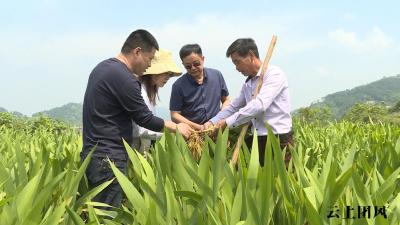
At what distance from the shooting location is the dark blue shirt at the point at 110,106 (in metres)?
1.84

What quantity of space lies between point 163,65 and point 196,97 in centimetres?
54

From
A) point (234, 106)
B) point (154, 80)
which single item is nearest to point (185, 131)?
point (154, 80)

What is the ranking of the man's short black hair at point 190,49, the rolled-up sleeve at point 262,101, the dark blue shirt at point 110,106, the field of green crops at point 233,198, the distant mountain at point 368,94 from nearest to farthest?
1. the field of green crops at point 233,198
2. the dark blue shirt at point 110,106
3. the rolled-up sleeve at point 262,101
4. the man's short black hair at point 190,49
5. the distant mountain at point 368,94

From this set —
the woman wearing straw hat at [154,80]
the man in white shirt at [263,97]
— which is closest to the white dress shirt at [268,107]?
the man in white shirt at [263,97]

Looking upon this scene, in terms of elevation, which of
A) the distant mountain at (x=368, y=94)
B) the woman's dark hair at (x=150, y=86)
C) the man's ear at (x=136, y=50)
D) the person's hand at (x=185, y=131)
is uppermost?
the man's ear at (x=136, y=50)

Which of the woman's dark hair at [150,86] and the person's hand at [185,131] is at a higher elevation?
the woman's dark hair at [150,86]

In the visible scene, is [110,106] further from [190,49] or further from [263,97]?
[190,49]

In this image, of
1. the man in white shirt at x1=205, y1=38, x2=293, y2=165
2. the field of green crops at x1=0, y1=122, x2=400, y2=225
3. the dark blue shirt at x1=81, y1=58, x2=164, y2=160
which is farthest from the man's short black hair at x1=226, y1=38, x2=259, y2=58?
the field of green crops at x1=0, y1=122, x2=400, y2=225

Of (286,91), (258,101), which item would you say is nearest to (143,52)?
(258,101)

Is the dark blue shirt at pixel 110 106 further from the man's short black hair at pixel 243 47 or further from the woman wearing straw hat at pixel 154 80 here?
the man's short black hair at pixel 243 47

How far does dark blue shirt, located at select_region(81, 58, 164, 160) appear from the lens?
1837mm

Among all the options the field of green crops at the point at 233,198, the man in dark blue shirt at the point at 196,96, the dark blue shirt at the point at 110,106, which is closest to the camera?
the field of green crops at the point at 233,198

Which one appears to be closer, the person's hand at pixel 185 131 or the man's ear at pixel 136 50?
the man's ear at pixel 136 50

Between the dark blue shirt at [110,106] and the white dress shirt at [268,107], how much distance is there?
51 centimetres
